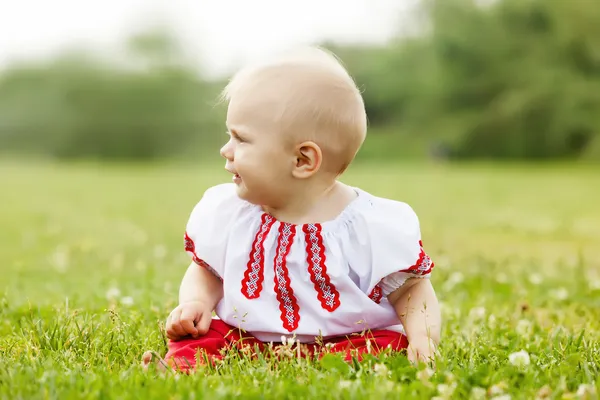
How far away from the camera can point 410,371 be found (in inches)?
102

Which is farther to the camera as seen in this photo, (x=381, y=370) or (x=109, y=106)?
(x=109, y=106)

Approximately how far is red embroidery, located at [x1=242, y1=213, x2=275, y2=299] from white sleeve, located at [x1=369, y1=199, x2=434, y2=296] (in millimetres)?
398

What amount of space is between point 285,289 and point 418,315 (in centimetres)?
48

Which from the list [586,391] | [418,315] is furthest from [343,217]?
[586,391]

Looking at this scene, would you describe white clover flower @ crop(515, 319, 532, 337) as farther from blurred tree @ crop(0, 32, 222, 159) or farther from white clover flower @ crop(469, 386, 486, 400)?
blurred tree @ crop(0, 32, 222, 159)

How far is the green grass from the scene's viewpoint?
8.09 feet

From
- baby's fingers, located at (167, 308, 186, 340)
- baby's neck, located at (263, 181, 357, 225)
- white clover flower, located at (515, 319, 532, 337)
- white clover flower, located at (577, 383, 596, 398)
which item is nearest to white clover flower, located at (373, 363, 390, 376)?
white clover flower, located at (577, 383, 596, 398)

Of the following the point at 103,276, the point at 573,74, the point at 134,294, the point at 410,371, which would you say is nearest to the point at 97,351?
the point at 410,371

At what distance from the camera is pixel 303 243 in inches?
119

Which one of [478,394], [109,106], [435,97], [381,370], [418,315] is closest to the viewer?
[478,394]

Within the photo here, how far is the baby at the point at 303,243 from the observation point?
9.50 ft

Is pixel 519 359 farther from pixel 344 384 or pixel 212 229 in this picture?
pixel 212 229

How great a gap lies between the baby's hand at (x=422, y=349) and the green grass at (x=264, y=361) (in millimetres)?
84

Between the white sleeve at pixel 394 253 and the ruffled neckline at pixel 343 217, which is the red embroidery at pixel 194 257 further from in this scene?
the white sleeve at pixel 394 253
